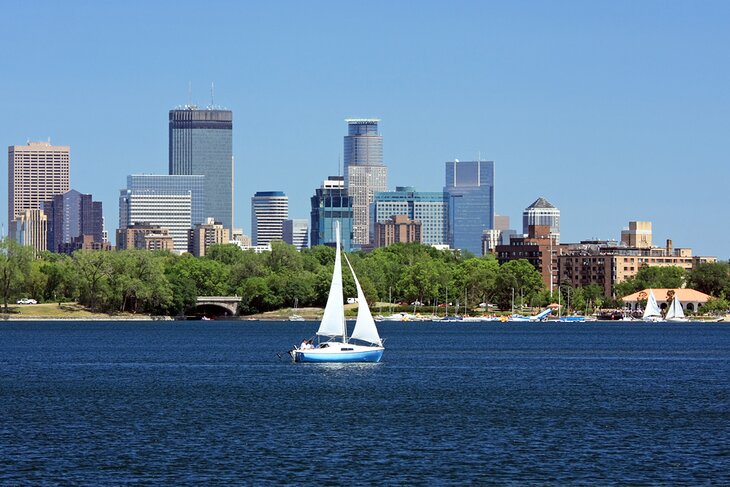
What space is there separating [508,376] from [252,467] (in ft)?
152

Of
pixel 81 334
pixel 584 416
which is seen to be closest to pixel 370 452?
pixel 584 416

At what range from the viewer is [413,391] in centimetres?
8069

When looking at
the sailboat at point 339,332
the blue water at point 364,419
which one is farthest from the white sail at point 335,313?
the blue water at point 364,419

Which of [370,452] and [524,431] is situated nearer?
[370,452]

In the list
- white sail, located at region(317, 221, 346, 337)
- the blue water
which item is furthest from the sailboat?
the blue water

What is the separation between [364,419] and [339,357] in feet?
113

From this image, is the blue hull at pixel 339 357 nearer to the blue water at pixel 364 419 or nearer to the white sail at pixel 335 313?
the blue water at pixel 364 419

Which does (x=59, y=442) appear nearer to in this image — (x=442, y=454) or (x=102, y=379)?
(x=442, y=454)

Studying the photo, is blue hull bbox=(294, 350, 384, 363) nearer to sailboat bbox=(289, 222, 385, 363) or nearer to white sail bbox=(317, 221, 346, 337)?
sailboat bbox=(289, 222, 385, 363)

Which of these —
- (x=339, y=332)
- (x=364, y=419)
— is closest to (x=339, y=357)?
(x=339, y=332)

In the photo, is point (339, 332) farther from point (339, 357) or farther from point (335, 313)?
point (339, 357)

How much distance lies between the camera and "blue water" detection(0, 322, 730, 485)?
49.7 metres

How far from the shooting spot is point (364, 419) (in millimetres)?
65312

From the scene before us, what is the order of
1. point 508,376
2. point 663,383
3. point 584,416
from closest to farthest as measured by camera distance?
1. point 584,416
2. point 663,383
3. point 508,376
